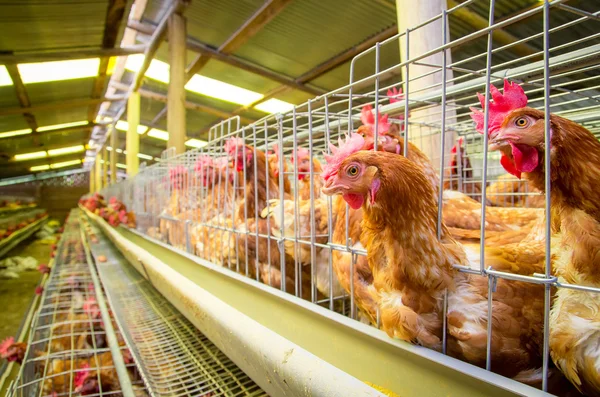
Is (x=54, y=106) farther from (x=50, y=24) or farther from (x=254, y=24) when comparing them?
(x=254, y=24)

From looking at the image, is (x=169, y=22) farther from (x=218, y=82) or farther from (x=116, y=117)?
(x=116, y=117)

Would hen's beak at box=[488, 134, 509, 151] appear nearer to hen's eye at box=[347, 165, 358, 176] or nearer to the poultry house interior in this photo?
the poultry house interior

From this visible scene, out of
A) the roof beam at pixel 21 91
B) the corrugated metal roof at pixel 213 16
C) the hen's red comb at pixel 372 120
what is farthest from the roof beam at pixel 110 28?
the hen's red comb at pixel 372 120

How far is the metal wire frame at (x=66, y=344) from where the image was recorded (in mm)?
1207

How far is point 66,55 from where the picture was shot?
434 cm

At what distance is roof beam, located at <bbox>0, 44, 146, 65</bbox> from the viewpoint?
392 cm

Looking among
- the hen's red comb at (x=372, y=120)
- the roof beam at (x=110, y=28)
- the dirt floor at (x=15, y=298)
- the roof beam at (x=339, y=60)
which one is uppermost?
the roof beam at (x=110, y=28)

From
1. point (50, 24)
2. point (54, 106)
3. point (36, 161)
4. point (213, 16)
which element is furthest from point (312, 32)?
point (36, 161)

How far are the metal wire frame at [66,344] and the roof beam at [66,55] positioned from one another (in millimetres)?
2606

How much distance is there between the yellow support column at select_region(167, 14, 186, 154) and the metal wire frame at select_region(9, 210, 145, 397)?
1.52 metres

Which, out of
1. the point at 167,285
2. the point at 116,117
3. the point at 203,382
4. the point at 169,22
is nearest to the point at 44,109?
the point at 116,117

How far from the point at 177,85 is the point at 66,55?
74.1 inches

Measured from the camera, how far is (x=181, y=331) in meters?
1.38

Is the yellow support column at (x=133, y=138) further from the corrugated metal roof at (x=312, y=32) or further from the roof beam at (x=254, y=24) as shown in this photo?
the corrugated metal roof at (x=312, y=32)
